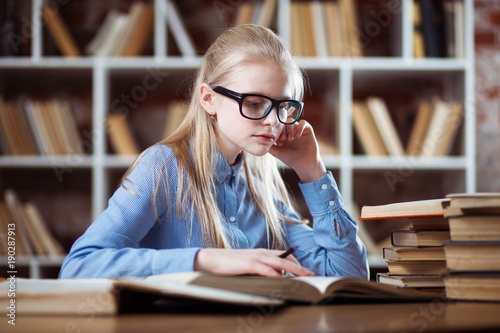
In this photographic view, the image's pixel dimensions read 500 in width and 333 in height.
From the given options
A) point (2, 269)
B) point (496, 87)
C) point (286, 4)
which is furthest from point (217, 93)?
point (496, 87)

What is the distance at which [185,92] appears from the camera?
3.28 m

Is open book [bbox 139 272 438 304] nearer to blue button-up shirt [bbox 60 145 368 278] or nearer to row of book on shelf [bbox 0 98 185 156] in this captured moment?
blue button-up shirt [bbox 60 145 368 278]

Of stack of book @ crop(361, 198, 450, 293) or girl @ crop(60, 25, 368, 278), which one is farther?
girl @ crop(60, 25, 368, 278)

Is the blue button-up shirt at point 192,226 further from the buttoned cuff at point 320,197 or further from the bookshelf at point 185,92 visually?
the bookshelf at point 185,92

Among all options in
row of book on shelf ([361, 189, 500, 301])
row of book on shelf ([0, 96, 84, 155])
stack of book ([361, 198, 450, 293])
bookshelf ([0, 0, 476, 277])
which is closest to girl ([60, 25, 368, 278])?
stack of book ([361, 198, 450, 293])

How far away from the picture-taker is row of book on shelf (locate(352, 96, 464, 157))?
2947mm

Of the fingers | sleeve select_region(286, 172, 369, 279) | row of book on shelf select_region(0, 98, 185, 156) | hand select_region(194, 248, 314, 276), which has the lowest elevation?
hand select_region(194, 248, 314, 276)

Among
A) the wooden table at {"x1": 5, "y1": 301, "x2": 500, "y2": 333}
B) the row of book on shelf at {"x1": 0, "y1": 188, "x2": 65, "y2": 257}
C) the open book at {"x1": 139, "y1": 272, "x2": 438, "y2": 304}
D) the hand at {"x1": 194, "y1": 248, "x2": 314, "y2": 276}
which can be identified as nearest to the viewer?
the wooden table at {"x1": 5, "y1": 301, "x2": 500, "y2": 333}

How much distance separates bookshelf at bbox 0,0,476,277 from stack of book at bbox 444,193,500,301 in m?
1.95

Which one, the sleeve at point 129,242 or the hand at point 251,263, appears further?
the sleeve at point 129,242

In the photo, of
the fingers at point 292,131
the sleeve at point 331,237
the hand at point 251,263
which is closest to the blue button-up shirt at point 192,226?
the sleeve at point 331,237

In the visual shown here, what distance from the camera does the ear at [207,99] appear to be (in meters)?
1.51

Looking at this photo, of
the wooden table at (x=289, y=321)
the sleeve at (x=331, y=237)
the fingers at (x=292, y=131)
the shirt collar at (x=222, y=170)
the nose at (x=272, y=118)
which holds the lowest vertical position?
the wooden table at (x=289, y=321)

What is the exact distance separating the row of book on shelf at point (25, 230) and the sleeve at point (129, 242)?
161cm
